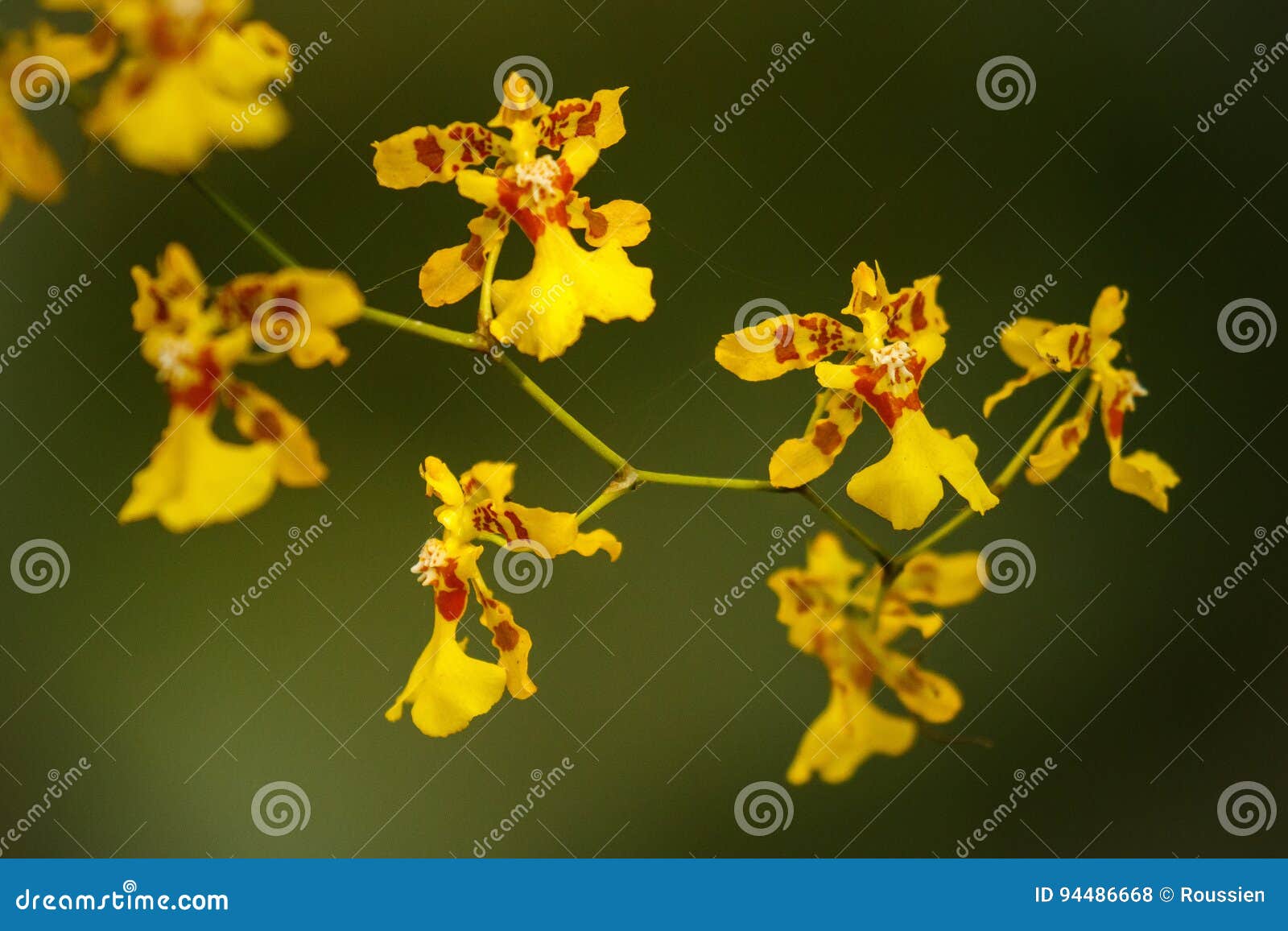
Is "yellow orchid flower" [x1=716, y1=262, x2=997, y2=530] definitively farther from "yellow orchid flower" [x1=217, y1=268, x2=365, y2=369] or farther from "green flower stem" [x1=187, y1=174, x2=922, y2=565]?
"yellow orchid flower" [x1=217, y1=268, x2=365, y2=369]

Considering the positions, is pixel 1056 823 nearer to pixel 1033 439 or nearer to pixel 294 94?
pixel 1033 439

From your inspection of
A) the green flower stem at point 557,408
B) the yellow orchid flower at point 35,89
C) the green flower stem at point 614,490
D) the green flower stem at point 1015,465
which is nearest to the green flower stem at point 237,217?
the green flower stem at point 557,408

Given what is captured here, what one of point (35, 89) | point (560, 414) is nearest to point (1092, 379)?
point (560, 414)

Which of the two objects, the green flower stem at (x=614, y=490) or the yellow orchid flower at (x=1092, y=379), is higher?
the yellow orchid flower at (x=1092, y=379)

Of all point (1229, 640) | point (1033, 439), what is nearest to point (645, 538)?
point (1033, 439)

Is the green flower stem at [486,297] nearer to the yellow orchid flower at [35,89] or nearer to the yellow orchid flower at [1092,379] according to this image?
the yellow orchid flower at [35,89]

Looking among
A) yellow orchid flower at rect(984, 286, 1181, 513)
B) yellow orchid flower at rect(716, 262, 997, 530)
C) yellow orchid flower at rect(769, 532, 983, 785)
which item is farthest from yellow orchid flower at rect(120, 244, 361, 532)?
yellow orchid flower at rect(984, 286, 1181, 513)

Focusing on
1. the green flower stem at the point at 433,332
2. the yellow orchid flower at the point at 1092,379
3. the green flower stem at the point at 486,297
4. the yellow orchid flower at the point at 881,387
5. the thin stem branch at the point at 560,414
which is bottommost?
the green flower stem at the point at 433,332
